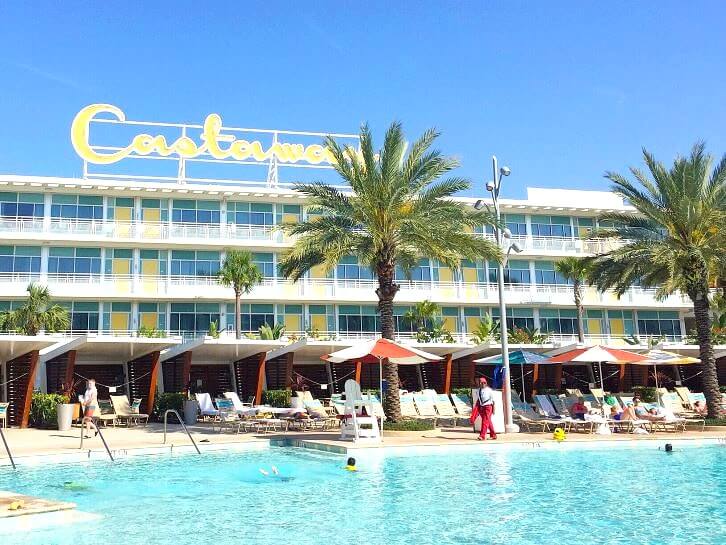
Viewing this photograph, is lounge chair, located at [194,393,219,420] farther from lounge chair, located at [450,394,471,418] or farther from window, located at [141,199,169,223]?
window, located at [141,199,169,223]

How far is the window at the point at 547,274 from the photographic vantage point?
1734 inches

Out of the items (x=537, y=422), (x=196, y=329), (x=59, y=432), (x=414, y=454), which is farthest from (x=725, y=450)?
(x=196, y=329)

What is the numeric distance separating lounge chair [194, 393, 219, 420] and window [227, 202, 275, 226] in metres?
19.3

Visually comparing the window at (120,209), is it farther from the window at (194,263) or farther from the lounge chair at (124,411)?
the lounge chair at (124,411)

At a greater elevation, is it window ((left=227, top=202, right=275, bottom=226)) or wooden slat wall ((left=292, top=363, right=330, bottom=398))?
window ((left=227, top=202, right=275, bottom=226))

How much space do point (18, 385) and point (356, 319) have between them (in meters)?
22.0

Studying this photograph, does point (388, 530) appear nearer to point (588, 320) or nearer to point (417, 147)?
point (417, 147)

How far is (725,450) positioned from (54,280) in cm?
3276

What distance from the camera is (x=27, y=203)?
37.7m

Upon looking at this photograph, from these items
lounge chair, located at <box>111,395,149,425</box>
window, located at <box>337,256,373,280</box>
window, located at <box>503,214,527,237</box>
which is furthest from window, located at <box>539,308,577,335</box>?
lounge chair, located at <box>111,395,149,425</box>

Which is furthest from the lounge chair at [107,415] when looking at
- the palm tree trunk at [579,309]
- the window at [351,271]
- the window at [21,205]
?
the palm tree trunk at [579,309]

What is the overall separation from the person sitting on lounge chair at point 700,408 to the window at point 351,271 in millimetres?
19865

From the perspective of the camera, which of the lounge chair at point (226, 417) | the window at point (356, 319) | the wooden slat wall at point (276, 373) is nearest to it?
the lounge chair at point (226, 417)

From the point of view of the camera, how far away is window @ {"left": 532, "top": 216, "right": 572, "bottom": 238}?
146ft
